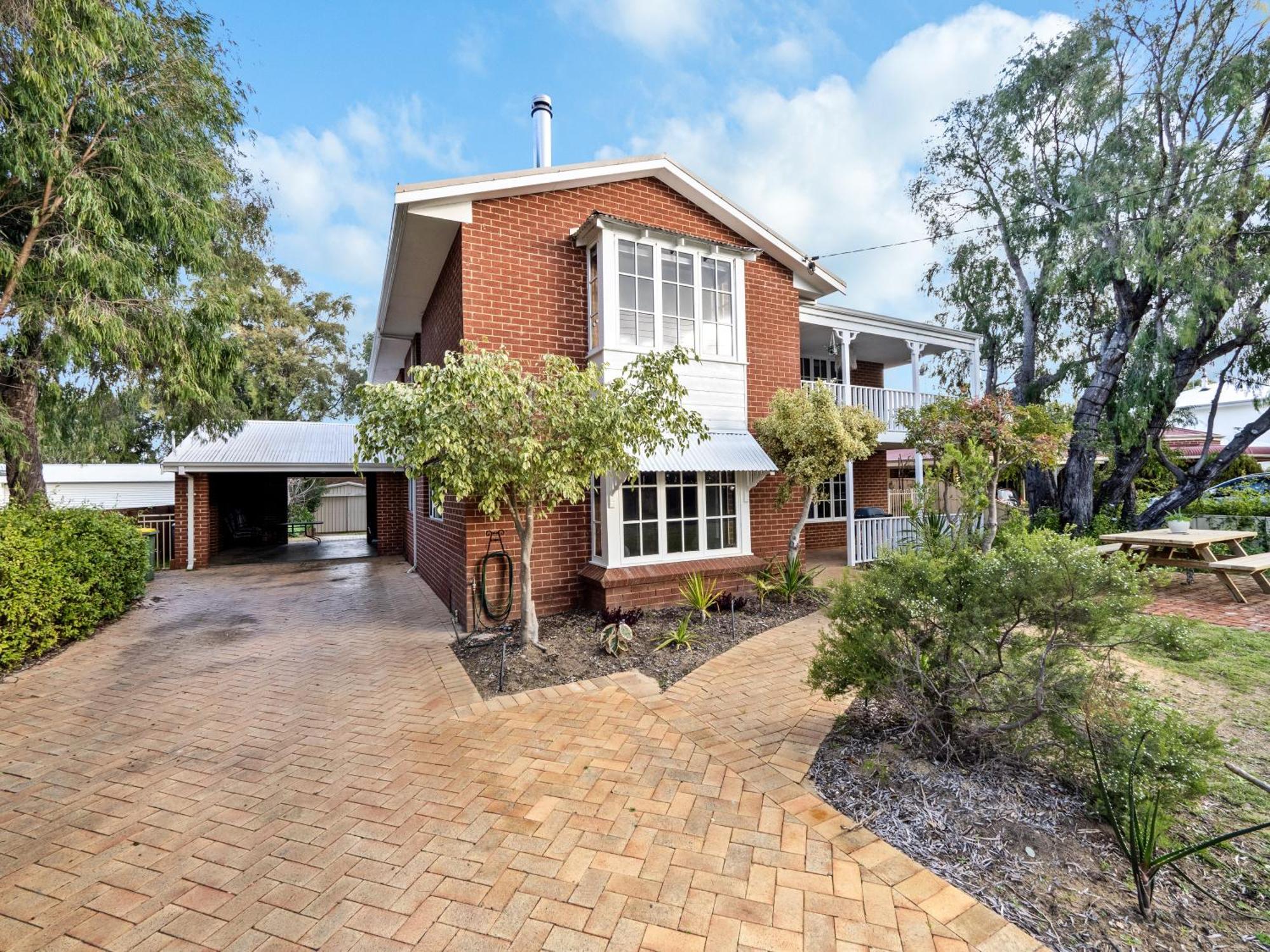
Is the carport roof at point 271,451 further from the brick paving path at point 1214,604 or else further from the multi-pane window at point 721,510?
the brick paving path at point 1214,604

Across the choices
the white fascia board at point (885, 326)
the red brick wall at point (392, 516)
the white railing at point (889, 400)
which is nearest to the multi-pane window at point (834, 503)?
the white railing at point (889, 400)

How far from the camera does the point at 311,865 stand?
2.95 metres

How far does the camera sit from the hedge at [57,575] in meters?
6.13

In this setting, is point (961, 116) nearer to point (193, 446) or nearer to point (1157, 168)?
point (1157, 168)

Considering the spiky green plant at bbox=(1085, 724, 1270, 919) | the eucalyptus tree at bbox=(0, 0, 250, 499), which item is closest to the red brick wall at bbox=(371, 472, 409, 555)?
the eucalyptus tree at bbox=(0, 0, 250, 499)

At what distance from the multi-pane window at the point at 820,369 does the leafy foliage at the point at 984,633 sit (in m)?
12.4

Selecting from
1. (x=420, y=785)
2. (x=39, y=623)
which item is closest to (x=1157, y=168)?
(x=420, y=785)

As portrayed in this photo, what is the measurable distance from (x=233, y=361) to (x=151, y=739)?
279 inches

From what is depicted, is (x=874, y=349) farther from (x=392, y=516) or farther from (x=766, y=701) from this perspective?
(x=392, y=516)

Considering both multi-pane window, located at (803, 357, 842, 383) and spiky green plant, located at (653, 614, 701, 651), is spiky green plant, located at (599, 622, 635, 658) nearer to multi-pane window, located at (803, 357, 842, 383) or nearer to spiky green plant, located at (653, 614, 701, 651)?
spiky green plant, located at (653, 614, 701, 651)

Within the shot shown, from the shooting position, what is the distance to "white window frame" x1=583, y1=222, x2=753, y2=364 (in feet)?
26.1

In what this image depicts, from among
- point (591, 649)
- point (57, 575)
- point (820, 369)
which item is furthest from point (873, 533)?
point (57, 575)

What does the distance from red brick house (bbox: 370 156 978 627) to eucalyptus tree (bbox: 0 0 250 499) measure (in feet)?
9.75

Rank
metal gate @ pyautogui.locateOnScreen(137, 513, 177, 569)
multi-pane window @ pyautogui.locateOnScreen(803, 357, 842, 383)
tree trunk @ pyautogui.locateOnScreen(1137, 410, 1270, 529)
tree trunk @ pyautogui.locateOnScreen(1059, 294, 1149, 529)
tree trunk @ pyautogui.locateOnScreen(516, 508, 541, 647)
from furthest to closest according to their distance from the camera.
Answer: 1. multi-pane window @ pyautogui.locateOnScreen(803, 357, 842, 383)
2. metal gate @ pyautogui.locateOnScreen(137, 513, 177, 569)
3. tree trunk @ pyautogui.locateOnScreen(1059, 294, 1149, 529)
4. tree trunk @ pyautogui.locateOnScreen(1137, 410, 1270, 529)
5. tree trunk @ pyautogui.locateOnScreen(516, 508, 541, 647)
